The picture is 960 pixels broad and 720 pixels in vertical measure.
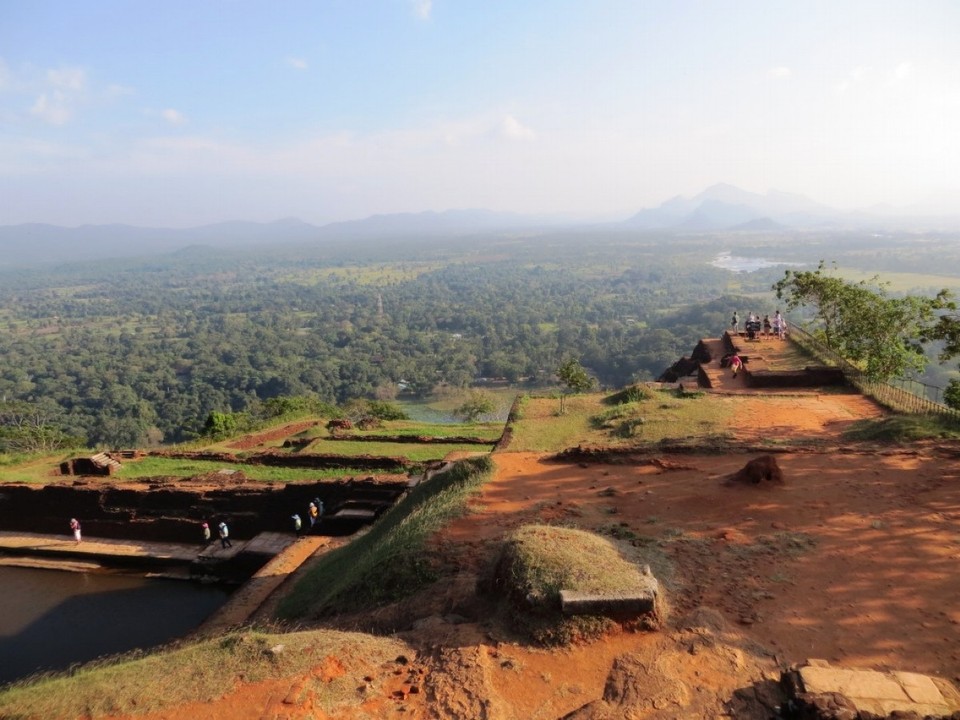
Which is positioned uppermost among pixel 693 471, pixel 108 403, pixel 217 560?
pixel 693 471

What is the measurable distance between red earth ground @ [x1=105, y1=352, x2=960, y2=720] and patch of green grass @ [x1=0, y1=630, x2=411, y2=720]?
0.14m

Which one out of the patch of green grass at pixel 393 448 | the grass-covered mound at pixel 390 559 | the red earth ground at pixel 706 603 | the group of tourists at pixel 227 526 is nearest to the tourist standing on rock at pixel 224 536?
the group of tourists at pixel 227 526

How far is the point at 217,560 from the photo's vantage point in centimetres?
1606

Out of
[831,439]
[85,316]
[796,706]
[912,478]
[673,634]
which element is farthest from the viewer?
[85,316]

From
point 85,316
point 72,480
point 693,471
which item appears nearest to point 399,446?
point 72,480

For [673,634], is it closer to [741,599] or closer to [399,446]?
[741,599]

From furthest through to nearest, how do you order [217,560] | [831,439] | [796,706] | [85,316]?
[85,316]
[217,560]
[831,439]
[796,706]

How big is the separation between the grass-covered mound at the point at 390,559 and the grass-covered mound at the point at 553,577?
4.97 ft

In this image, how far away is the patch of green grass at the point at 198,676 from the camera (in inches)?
218

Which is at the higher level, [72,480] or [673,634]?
[673,634]

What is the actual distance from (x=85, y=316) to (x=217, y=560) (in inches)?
6355

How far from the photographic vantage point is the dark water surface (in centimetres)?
1320

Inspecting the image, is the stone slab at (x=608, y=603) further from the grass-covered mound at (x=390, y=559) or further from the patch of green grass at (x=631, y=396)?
the patch of green grass at (x=631, y=396)

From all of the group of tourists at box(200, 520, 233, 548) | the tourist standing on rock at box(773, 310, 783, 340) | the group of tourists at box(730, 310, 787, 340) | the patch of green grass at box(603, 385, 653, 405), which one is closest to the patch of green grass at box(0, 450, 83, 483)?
the group of tourists at box(200, 520, 233, 548)
